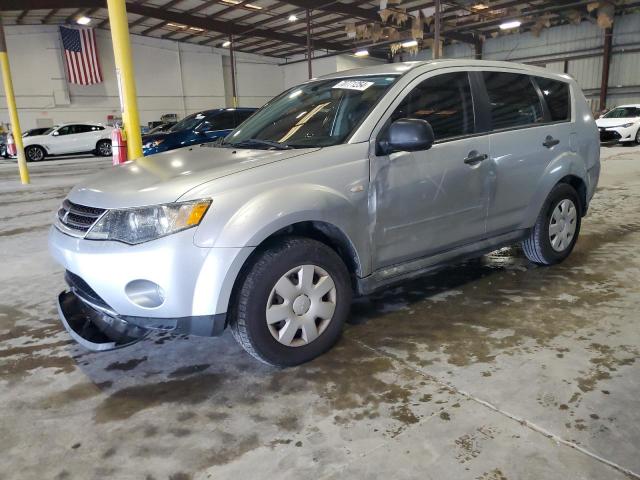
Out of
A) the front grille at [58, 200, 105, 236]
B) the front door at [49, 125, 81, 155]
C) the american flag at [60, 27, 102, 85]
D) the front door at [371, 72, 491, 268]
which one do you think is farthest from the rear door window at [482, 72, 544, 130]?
the american flag at [60, 27, 102, 85]

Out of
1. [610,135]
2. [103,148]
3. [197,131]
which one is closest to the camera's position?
[197,131]

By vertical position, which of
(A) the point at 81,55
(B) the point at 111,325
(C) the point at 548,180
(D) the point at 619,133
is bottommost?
(B) the point at 111,325

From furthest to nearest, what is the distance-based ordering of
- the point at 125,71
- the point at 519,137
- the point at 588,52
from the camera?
the point at 588,52, the point at 125,71, the point at 519,137

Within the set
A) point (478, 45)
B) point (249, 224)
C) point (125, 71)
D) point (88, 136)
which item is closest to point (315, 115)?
point (249, 224)

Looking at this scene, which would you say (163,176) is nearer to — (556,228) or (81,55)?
(556,228)

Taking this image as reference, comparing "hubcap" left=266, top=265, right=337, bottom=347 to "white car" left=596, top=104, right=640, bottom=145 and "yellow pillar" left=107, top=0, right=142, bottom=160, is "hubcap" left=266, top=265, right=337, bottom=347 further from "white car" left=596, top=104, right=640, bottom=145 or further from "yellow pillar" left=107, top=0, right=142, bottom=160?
"white car" left=596, top=104, right=640, bottom=145

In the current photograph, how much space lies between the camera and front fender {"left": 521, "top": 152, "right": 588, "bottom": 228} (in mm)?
3643

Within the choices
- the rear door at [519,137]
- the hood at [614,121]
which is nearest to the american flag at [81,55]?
the hood at [614,121]

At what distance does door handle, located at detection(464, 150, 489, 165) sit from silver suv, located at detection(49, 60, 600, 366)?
0.03ft

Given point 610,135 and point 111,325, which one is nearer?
point 111,325

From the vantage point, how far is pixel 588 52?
2244 centimetres

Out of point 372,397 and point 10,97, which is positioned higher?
point 10,97

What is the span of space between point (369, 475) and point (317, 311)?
0.95 metres

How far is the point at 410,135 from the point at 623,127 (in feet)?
52.6
